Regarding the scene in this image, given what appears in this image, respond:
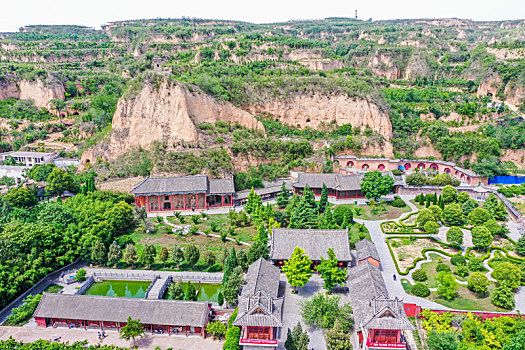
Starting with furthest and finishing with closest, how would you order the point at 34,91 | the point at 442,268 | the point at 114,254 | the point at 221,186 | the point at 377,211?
the point at 34,91 < the point at 221,186 < the point at 377,211 < the point at 114,254 < the point at 442,268

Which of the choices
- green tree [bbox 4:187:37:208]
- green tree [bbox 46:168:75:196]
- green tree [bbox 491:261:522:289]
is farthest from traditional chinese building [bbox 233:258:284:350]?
A: green tree [bbox 46:168:75:196]

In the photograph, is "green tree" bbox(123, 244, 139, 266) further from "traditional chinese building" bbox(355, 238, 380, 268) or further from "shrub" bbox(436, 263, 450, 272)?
"shrub" bbox(436, 263, 450, 272)

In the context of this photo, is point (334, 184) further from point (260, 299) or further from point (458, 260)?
point (260, 299)

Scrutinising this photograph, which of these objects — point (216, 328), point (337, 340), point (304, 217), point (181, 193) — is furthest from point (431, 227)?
point (181, 193)

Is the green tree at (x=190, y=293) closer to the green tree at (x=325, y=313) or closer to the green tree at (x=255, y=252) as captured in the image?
the green tree at (x=255, y=252)

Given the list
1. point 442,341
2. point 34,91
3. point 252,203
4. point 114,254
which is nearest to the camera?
point 442,341

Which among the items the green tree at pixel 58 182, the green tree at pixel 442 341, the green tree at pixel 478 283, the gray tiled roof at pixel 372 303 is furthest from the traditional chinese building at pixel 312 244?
the green tree at pixel 58 182

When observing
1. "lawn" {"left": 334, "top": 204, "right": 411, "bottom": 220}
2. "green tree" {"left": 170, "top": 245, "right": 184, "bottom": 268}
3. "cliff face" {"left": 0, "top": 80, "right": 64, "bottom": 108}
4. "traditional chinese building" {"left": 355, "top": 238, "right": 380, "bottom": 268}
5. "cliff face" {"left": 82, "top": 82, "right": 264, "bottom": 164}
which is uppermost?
"cliff face" {"left": 0, "top": 80, "right": 64, "bottom": 108}
